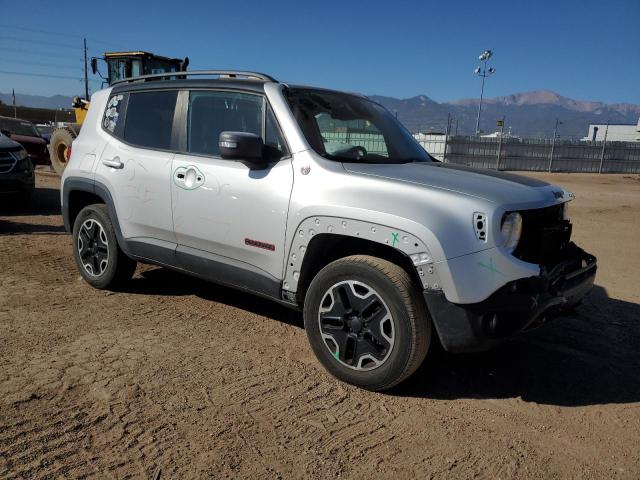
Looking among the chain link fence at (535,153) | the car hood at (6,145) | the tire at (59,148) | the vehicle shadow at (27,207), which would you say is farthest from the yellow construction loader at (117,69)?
the chain link fence at (535,153)

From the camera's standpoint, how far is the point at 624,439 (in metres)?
2.85

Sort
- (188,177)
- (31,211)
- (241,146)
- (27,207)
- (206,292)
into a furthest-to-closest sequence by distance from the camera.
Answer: (27,207), (31,211), (206,292), (188,177), (241,146)

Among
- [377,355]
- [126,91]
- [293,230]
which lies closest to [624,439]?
[377,355]

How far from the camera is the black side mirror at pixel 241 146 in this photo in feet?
11.0

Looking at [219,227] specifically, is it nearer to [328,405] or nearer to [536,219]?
[328,405]

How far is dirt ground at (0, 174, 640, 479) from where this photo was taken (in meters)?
2.54

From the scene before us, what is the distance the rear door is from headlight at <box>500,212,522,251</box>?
2512mm

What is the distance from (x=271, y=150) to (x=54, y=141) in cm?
1224

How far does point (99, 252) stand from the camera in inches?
194

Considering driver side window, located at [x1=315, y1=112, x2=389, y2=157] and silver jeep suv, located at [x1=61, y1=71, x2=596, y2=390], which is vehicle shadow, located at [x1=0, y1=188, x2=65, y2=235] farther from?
driver side window, located at [x1=315, y1=112, x2=389, y2=157]

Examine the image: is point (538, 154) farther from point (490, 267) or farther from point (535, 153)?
point (490, 267)

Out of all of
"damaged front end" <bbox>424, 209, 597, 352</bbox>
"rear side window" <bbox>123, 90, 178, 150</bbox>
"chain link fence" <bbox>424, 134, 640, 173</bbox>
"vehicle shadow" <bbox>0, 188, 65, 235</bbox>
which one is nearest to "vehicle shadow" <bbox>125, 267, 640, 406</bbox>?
"damaged front end" <bbox>424, 209, 597, 352</bbox>

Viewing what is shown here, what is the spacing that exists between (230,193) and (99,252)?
1.95 meters

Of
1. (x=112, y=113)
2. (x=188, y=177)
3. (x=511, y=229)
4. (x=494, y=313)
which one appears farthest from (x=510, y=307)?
(x=112, y=113)
